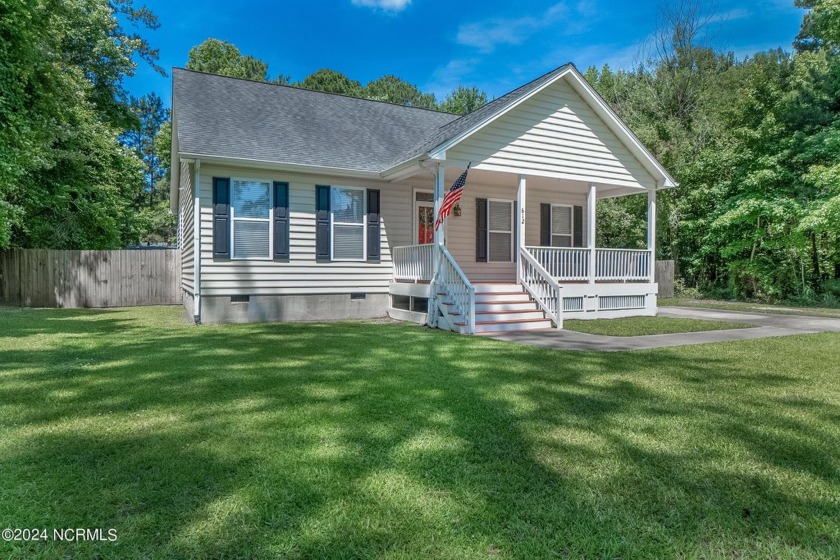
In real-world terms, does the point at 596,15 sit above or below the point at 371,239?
above

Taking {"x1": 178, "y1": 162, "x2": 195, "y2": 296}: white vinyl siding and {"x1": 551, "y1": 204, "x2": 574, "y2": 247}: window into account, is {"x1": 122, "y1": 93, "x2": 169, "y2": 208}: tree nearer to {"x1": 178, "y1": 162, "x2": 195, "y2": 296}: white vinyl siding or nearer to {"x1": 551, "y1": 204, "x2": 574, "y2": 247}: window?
{"x1": 178, "y1": 162, "x2": 195, "y2": 296}: white vinyl siding

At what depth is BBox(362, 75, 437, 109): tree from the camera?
116 ft

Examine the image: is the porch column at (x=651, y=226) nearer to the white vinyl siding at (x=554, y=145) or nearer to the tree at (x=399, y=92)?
the white vinyl siding at (x=554, y=145)

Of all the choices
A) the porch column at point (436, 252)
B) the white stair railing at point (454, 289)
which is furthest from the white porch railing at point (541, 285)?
the porch column at point (436, 252)

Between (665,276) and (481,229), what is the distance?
1030 cm

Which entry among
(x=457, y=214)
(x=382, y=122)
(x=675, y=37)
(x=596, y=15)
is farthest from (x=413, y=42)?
(x=457, y=214)

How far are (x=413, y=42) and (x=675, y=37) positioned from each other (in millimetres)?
16624

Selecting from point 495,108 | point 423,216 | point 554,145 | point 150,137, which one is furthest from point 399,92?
point 495,108

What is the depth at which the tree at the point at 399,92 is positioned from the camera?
35.3 meters

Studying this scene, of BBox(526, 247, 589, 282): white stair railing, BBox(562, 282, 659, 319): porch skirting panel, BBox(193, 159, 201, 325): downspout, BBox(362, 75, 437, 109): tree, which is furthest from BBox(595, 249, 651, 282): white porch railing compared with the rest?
BBox(362, 75, 437, 109): tree

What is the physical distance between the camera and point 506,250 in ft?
43.8

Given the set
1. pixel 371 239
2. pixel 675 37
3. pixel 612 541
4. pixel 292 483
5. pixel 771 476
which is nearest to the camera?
pixel 612 541

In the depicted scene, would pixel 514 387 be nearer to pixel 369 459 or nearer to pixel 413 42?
pixel 369 459

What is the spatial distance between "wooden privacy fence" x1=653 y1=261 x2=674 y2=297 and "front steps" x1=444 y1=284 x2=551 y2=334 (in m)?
11.3
